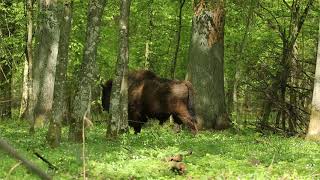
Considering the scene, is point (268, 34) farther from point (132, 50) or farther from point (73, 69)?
point (73, 69)

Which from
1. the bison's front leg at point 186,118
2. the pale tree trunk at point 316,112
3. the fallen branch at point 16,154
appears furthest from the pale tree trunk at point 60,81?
the fallen branch at point 16,154

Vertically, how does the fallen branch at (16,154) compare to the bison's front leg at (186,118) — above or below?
above

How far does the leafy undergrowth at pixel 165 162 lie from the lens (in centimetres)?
880

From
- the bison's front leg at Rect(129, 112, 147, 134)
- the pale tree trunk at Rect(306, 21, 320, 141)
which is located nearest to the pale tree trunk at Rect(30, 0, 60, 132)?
the bison's front leg at Rect(129, 112, 147, 134)

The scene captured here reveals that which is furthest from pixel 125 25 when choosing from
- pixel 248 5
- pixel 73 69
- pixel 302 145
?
pixel 73 69

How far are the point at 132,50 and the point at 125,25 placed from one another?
1849 centimetres

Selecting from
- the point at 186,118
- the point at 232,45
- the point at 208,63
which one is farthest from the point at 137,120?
the point at 232,45

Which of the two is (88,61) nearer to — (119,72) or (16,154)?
(119,72)

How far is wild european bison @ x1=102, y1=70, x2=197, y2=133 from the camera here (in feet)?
57.2

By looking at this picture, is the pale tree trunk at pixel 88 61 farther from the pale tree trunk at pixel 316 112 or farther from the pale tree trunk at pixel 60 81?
the pale tree trunk at pixel 316 112

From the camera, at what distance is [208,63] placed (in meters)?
19.7

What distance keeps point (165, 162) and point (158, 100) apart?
7778 millimetres

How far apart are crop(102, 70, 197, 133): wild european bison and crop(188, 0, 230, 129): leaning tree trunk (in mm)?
2062

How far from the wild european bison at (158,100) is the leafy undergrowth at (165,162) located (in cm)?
308
